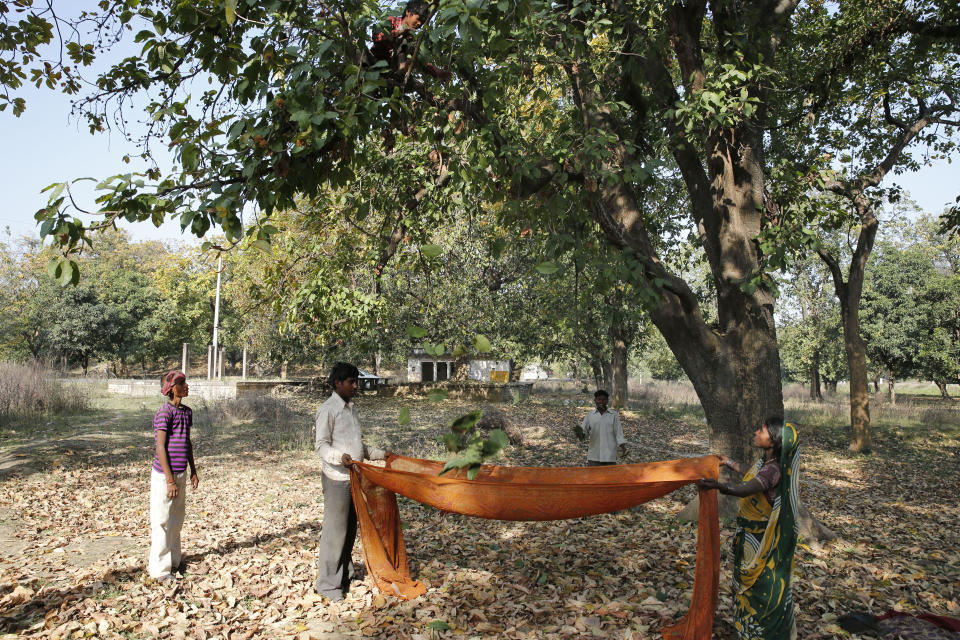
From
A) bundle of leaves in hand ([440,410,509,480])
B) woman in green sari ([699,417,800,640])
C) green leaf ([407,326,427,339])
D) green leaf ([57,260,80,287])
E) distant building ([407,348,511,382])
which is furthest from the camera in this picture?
distant building ([407,348,511,382])

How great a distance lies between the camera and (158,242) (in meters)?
64.1

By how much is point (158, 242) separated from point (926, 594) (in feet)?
236

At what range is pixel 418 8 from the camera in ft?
15.7

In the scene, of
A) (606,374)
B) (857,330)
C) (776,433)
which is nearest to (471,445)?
(776,433)

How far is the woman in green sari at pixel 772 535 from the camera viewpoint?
11.9ft

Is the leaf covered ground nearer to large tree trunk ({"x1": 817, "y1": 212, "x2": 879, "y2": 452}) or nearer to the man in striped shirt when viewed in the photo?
the man in striped shirt

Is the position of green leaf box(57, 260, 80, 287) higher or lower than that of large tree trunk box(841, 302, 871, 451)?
higher

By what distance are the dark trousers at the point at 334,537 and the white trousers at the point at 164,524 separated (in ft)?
4.19

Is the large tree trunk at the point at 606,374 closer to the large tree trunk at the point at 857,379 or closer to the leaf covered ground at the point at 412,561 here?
the large tree trunk at the point at 857,379

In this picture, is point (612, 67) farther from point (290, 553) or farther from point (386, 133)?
point (290, 553)

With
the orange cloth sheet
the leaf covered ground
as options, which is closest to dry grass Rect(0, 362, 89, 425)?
the leaf covered ground

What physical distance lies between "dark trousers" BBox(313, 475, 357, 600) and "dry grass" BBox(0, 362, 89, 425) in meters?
12.1

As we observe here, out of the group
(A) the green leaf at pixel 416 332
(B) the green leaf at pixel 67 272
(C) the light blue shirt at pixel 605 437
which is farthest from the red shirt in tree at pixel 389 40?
(C) the light blue shirt at pixel 605 437

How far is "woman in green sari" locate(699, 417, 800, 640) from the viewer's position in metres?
3.63
